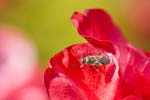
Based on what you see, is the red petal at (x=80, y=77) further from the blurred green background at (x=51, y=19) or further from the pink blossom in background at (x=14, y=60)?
the blurred green background at (x=51, y=19)

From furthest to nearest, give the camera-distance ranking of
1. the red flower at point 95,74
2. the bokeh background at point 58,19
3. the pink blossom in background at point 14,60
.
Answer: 1. the bokeh background at point 58,19
2. the pink blossom in background at point 14,60
3. the red flower at point 95,74

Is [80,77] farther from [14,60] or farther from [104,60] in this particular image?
[14,60]

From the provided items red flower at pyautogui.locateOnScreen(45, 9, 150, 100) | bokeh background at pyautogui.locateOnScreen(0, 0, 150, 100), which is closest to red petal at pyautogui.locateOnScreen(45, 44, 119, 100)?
red flower at pyautogui.locateOnScreen(45, 9, 150, 100)

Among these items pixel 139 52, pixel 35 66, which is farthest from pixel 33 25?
pixel 139 52

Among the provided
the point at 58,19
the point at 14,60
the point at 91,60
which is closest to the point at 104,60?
the point at 91,60

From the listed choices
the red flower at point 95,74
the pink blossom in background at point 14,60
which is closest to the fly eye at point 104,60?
the red flower at point 95,74

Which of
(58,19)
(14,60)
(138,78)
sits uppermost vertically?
(138,78)
